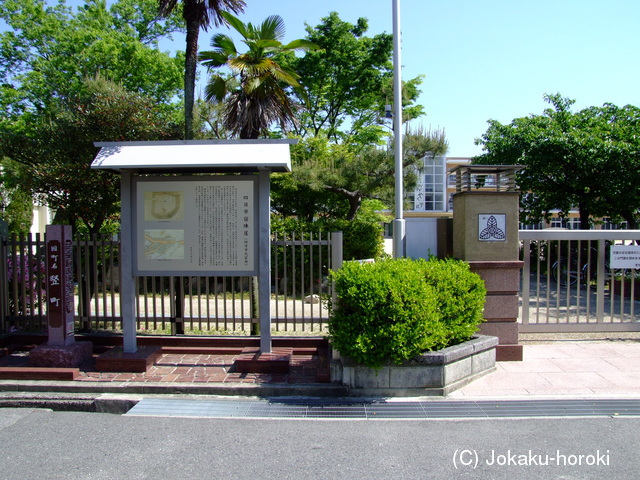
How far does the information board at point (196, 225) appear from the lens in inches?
252

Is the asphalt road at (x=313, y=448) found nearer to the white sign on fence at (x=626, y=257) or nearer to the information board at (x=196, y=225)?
the information board at (x=196, y=225)

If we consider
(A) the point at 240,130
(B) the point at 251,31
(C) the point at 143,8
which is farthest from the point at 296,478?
(C) the point at 143,8

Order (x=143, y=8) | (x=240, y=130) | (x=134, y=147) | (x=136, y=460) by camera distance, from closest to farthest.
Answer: (x=136, y=460) < (x=134, y=147) < (x=240, y=130) < (x=143, y=8)

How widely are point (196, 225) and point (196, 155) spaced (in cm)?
94

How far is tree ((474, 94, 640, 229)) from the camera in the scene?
1425 centimetres

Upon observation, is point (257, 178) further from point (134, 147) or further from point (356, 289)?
point (356, 289)

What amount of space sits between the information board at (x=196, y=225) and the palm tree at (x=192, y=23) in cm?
164

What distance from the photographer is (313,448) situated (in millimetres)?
4211

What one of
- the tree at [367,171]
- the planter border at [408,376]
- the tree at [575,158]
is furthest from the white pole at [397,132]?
the tree at [575,158]

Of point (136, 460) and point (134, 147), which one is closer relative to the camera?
point (136, 460)

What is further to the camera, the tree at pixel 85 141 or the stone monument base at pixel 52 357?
the tree at pixel 85 141

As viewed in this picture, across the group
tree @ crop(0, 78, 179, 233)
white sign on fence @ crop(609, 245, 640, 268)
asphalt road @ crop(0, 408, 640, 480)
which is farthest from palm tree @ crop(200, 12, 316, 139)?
white sign on fence @ crop(609, 245, 640, 268)

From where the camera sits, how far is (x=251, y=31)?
7953 mm

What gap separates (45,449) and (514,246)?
19.4ft
